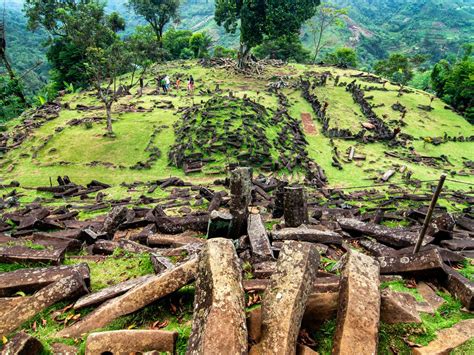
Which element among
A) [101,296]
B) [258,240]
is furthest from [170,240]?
[101,296]

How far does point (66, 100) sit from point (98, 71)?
42.2 feet

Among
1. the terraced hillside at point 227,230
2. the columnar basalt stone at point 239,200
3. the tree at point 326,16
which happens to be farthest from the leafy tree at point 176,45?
the columnar basalt stone at point 239,200

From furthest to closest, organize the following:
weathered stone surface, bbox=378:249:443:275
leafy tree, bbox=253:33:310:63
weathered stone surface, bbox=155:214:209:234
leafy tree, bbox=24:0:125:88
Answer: leafy tree, bbox=253:33:310:63 → leafy tree, bbox=24:0:125:88 → weathered stone surface, bbox=155:214:209:234 → weathered stone surface, bbox=378:249:443:275

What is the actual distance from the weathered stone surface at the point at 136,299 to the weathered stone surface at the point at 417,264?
3.14 meters

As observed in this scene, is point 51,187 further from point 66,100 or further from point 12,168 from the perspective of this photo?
point 66,100

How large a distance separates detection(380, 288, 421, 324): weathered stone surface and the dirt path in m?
20.8

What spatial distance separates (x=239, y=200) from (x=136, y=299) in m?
3.33

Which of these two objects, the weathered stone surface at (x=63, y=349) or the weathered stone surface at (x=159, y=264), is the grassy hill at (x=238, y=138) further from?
the weathered stone surface at (x=63, y=349)

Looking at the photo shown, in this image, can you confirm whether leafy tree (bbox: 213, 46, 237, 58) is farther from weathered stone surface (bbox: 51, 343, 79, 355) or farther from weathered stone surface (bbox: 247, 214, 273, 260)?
weathered stone surface (bbox: 51, 343, 79, 355)

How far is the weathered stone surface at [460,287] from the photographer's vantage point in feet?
12.0

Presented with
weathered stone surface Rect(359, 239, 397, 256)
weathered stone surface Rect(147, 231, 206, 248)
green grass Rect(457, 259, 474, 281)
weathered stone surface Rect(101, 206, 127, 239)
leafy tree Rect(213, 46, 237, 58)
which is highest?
leafy tree Rect(213, 46, 237, 58)

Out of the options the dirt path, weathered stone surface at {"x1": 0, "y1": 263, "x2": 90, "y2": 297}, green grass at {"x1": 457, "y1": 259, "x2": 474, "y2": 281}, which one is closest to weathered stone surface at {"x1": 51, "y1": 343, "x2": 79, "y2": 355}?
weathered stone surface at {"x1": 0, "y1": 263, "x2": 90, "y2": 297}

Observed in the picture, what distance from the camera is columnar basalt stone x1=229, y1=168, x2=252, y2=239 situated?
618 centimetres

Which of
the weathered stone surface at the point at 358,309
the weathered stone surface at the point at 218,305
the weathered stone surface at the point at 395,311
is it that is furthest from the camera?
the weathered stone surface at the point at 395,311
